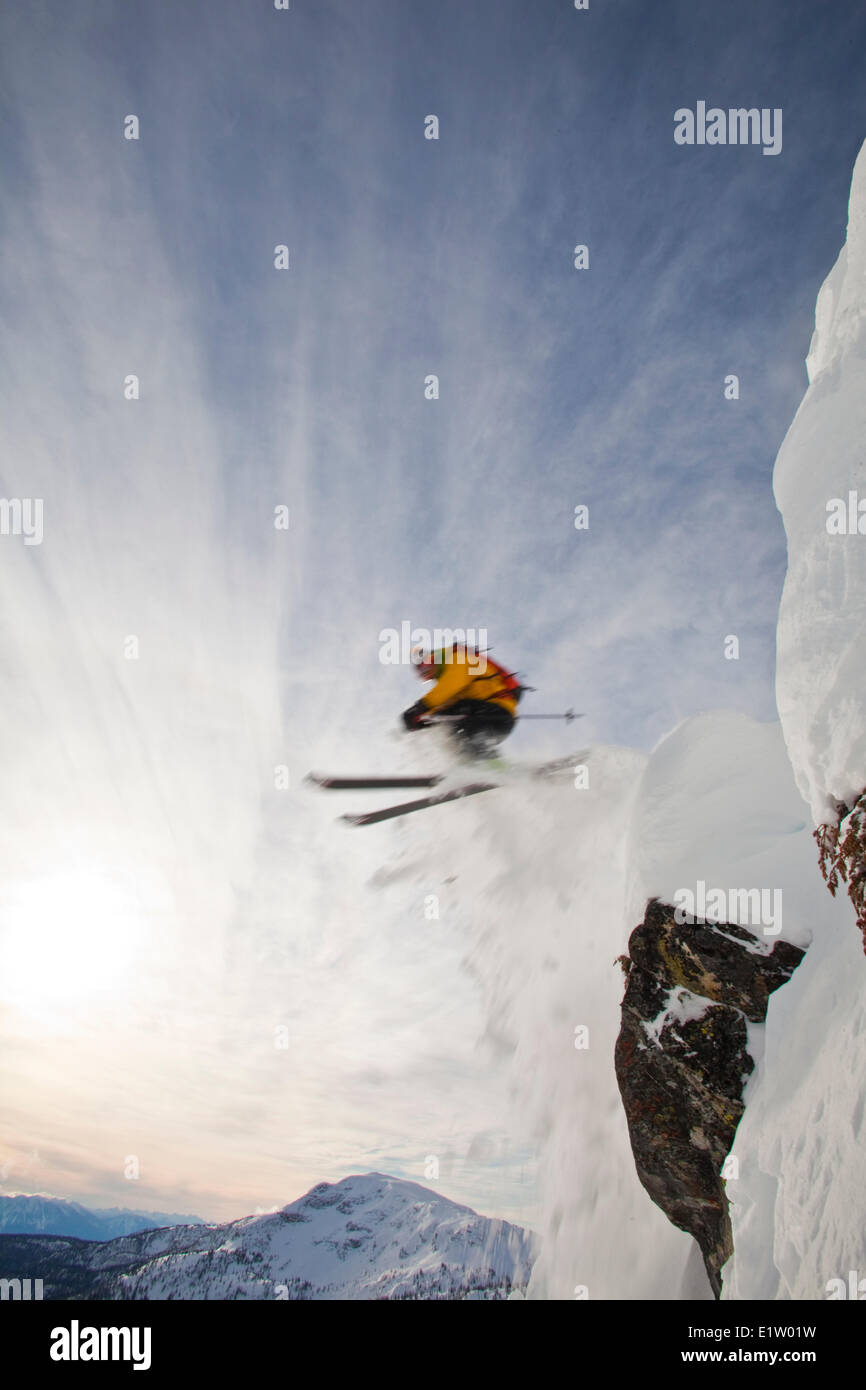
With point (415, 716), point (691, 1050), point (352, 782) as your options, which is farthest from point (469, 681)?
point (691, 1050)

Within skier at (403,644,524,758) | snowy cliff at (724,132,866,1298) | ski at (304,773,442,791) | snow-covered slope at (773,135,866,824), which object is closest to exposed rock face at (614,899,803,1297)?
snowy cliff at (724,132,866,1298)

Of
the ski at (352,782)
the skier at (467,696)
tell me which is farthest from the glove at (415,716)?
the ski at (352,782)

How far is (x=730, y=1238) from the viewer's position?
34.8 ft

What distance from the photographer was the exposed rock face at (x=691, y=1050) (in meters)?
10.3

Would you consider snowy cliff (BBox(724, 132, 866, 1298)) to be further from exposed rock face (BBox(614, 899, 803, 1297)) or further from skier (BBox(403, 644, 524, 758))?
skier (BBox(403, 644, 524, 758))

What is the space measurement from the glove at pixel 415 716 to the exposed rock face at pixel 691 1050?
6.55 metres

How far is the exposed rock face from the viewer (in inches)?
406

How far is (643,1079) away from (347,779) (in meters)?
8.25

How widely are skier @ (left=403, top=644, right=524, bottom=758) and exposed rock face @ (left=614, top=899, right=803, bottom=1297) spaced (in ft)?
17.8

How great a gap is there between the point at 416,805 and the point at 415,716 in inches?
92.1

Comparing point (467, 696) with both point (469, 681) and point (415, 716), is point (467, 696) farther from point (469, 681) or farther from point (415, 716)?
point (415, 716)

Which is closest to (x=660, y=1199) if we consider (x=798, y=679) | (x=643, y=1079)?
(x=643, y=1079)

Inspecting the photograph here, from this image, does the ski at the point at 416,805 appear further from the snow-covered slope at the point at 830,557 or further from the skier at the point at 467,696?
the snow-covered slope at the point at 830,557
